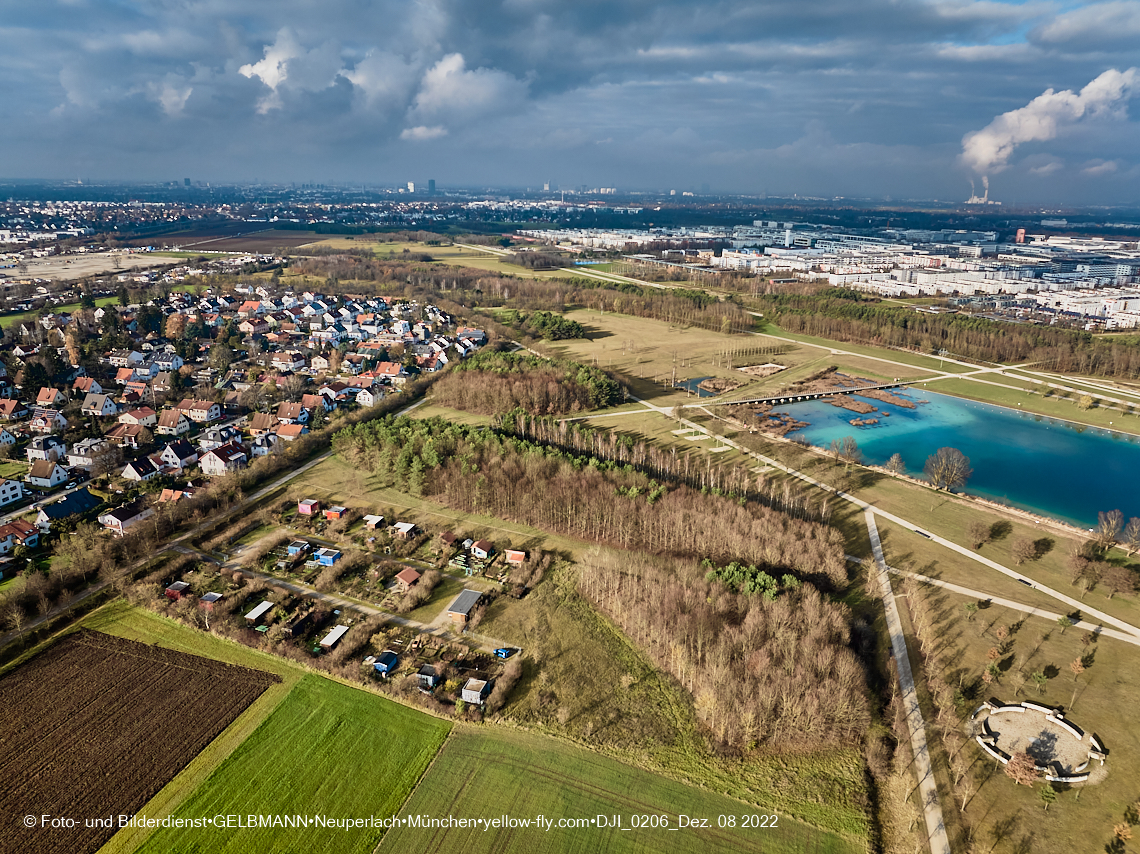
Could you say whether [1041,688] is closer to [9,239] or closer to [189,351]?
[189,351]

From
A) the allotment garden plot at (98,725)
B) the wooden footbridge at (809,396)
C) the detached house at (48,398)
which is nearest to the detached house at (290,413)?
the detached house at (48,398)

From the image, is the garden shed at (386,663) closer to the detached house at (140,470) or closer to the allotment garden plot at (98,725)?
the allotment garden plot at (98,725)

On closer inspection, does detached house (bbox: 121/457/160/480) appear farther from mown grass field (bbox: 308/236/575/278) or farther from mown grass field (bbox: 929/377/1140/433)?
mown grass field (bbox: 308/236/575/278)

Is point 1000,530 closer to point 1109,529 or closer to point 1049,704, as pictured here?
point 1109,529

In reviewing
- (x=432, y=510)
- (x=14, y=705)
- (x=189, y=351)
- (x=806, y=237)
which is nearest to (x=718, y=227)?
(x=806, y=237)

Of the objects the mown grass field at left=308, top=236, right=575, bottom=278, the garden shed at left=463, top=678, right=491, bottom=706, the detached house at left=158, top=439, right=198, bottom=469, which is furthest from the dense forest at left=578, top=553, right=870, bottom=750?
the mown grass field at left=308, top=236, right=575, bottom=278

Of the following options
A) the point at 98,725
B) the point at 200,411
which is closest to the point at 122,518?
the point at 98,725
